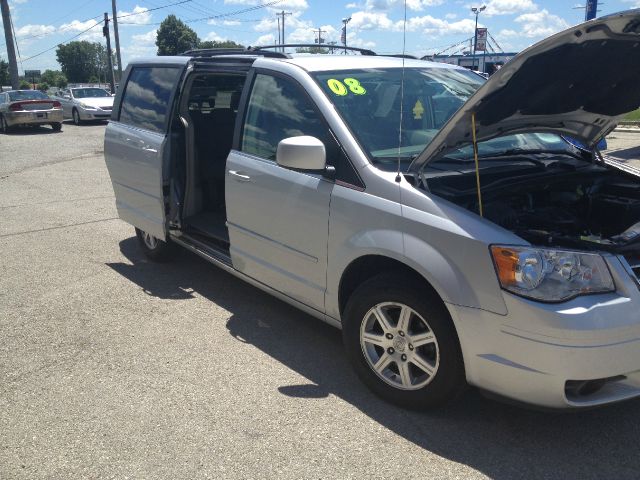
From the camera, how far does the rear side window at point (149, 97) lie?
5274mm

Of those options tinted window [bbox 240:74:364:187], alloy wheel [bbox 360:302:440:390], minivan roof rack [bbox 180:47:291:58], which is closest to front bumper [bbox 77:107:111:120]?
minivan roof rack [bbox 180:47:291:58]

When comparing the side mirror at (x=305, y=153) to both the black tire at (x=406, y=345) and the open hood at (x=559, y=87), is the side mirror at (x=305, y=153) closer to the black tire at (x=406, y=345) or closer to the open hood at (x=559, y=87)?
the open hood at (x=559, y=87)

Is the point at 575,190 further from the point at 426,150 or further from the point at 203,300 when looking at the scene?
the point at 203,300

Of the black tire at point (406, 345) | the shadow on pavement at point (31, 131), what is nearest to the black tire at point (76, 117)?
the shadow on pavement at point (31, 131)

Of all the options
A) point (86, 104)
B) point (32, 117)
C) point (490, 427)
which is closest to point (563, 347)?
point (490, 427)

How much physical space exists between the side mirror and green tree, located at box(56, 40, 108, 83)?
11834 centimetres

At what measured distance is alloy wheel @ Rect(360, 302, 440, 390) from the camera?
313cm

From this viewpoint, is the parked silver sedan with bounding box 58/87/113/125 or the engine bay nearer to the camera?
the engine bay

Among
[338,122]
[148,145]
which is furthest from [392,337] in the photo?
[148,145]

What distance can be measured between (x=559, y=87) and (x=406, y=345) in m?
1.61

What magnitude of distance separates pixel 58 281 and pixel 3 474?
2.97m

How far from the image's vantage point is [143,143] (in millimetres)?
5363

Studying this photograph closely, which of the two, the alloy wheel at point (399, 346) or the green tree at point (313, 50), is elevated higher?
the green tree at point (313, 50)

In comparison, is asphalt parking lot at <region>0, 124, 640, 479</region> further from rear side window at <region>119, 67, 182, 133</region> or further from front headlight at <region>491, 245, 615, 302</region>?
rear side window at <region>119, 67, 182, 133</region>
